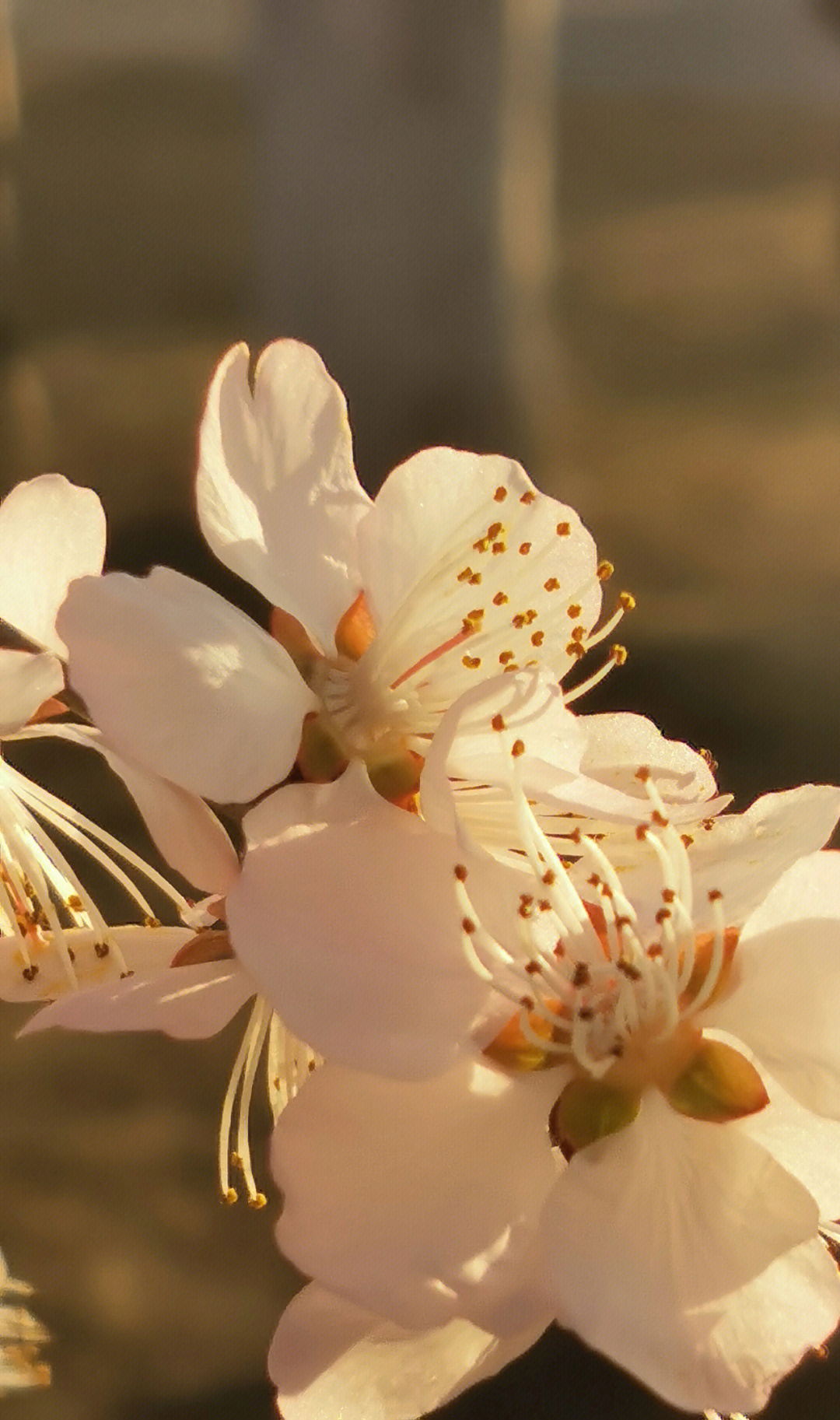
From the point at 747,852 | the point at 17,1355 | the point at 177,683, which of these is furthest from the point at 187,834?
the point at 17,1355

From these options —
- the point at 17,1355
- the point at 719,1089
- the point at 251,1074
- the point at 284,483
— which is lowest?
the point at 17,1355

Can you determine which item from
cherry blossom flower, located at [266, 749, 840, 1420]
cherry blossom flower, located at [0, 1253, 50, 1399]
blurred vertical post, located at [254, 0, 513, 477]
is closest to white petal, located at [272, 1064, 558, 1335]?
cherry blossom flower, located at [266, 749, 840, 1420]

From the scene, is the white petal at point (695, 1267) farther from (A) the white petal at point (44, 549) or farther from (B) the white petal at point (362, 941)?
(A) the white petal at point (44, 549)

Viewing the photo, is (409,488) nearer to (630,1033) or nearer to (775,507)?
(630,1033)

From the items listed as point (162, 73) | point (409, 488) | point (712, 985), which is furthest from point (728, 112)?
point (712, 985)

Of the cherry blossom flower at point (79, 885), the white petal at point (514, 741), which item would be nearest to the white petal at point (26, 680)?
the cherry blossom flower at point (79, 885)

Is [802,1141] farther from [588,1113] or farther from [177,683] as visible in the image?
[177,683]
